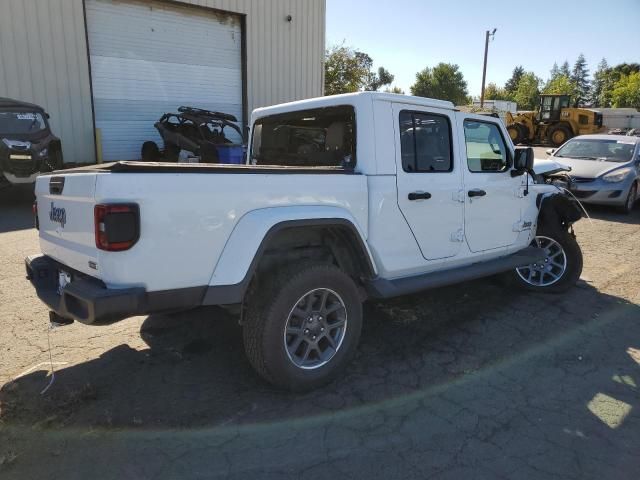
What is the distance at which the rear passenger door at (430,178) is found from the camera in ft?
12.2

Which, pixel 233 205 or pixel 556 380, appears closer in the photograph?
pixel 233 205

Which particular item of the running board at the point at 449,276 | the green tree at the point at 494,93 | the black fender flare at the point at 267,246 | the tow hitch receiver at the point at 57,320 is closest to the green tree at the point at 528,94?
the green tree at the point at 494,93

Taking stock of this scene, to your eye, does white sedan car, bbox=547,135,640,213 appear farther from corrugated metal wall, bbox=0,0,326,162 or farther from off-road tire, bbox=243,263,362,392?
corrugated metal wall, bbox=0,0,326,162

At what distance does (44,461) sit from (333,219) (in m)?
2.10

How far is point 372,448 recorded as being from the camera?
2730mm

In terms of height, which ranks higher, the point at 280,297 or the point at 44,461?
the point at 280,297

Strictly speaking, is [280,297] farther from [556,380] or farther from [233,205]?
[556,380]

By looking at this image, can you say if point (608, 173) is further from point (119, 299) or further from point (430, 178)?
point (119, 299)

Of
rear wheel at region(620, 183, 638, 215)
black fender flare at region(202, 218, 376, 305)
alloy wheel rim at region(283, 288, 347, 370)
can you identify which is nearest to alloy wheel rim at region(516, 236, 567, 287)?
black fender flare at region(202, 218, 376, 305)

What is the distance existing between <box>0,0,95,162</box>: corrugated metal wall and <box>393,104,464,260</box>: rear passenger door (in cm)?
1215

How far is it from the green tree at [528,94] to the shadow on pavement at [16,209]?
93352mm

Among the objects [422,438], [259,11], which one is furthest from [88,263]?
[259,11]

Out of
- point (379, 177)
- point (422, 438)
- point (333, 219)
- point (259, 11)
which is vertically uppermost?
point (259, 11)

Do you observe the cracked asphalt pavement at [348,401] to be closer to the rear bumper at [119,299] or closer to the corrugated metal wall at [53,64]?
the rear bumper at [119,299]
